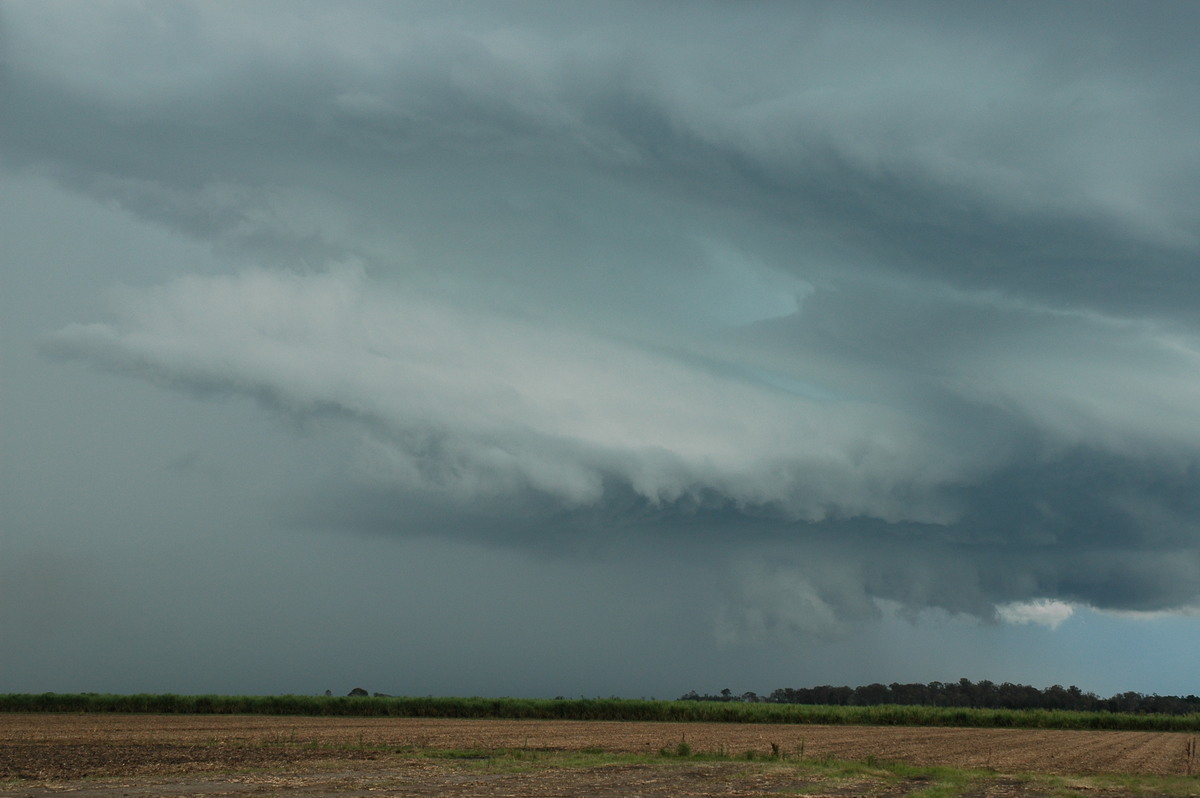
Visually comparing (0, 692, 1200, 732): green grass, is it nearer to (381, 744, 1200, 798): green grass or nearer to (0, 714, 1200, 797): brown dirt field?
(0, 714, 1200, 797): brown dirt field

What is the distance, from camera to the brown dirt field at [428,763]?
33.2 meters

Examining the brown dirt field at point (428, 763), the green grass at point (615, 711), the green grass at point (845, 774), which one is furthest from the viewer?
the green grass at point (615, 711)

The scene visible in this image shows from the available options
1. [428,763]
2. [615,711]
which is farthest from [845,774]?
[615,711]

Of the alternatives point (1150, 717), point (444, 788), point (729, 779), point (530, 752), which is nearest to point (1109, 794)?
point (729, 779)

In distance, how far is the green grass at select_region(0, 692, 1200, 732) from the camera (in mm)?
117688

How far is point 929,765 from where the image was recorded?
46.8 meters

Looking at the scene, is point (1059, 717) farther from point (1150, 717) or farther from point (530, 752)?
point (530, 752)

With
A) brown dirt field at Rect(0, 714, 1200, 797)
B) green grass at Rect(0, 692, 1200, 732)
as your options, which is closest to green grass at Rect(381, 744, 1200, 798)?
brown dirt field at Rect(0, 714, 1200, 797)

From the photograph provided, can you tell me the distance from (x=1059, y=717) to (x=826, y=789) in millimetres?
100065

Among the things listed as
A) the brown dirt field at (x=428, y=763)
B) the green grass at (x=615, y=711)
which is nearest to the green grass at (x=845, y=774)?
the brown dirt field at (x=428, y=763)

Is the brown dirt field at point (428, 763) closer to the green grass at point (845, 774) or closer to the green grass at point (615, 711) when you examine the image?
the green grass at point (845, 774)

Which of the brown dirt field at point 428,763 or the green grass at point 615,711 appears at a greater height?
the brown dirt field at point 428,763

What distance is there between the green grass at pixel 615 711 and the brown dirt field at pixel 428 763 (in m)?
44.0

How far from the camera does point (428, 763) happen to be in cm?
4347
